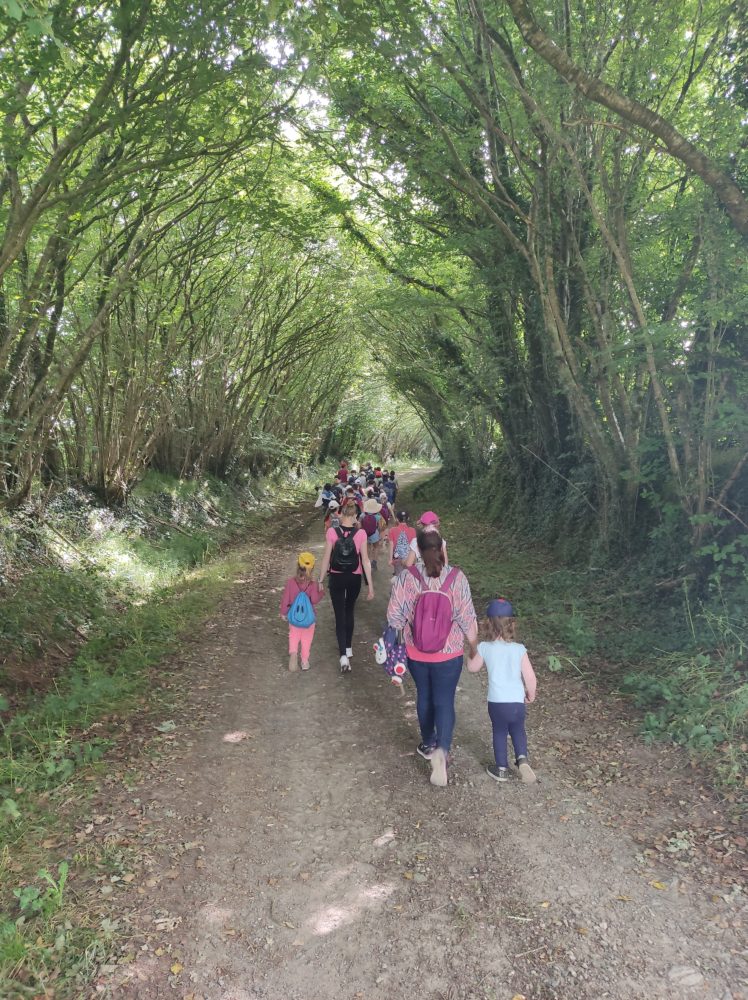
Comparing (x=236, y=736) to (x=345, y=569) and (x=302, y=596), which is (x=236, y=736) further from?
Answer: (x=345, y=569)

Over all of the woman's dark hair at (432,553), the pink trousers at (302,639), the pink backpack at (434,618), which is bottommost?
the pink trousers at (302,639)

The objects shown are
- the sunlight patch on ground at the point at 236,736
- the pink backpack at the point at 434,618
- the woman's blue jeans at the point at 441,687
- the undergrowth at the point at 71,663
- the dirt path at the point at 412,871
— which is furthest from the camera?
the sunlight patch on ground at the point at 236,736

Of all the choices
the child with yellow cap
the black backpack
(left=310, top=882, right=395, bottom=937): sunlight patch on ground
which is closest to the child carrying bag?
the child with yellow cap

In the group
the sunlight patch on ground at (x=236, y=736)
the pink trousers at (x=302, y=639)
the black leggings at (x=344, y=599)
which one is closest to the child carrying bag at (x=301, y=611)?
the pink trousers at (x=302, y=639)

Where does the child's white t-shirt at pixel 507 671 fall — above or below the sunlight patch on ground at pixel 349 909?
above

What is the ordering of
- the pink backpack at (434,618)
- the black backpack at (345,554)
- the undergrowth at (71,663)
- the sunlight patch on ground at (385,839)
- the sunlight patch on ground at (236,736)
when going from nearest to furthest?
the undergrowth at (71,663), the sunlight patch on ground at (385,839), the pink backpack at (434,618), the sunlight patch on ground at (236,736), the black backpack at (345,554)

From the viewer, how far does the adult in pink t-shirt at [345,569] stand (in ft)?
22.9

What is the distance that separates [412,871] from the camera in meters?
3.63

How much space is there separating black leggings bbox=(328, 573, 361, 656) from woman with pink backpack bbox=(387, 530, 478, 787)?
2409 mm

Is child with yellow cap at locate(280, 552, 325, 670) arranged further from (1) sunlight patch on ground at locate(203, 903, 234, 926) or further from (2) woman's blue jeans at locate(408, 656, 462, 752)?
(1) sunlight patch on ground at locate(203, 903, 234, 926)

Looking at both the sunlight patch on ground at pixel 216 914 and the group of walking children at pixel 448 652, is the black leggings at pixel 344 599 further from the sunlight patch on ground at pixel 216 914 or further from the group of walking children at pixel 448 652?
the sunlight patch on ground at pixel 216 914

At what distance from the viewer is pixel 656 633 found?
680 cm

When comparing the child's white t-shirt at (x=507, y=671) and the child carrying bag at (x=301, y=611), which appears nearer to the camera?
the child's white t-shirt at (x=507, y=671)

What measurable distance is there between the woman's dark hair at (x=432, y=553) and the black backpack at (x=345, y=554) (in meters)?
2.60
